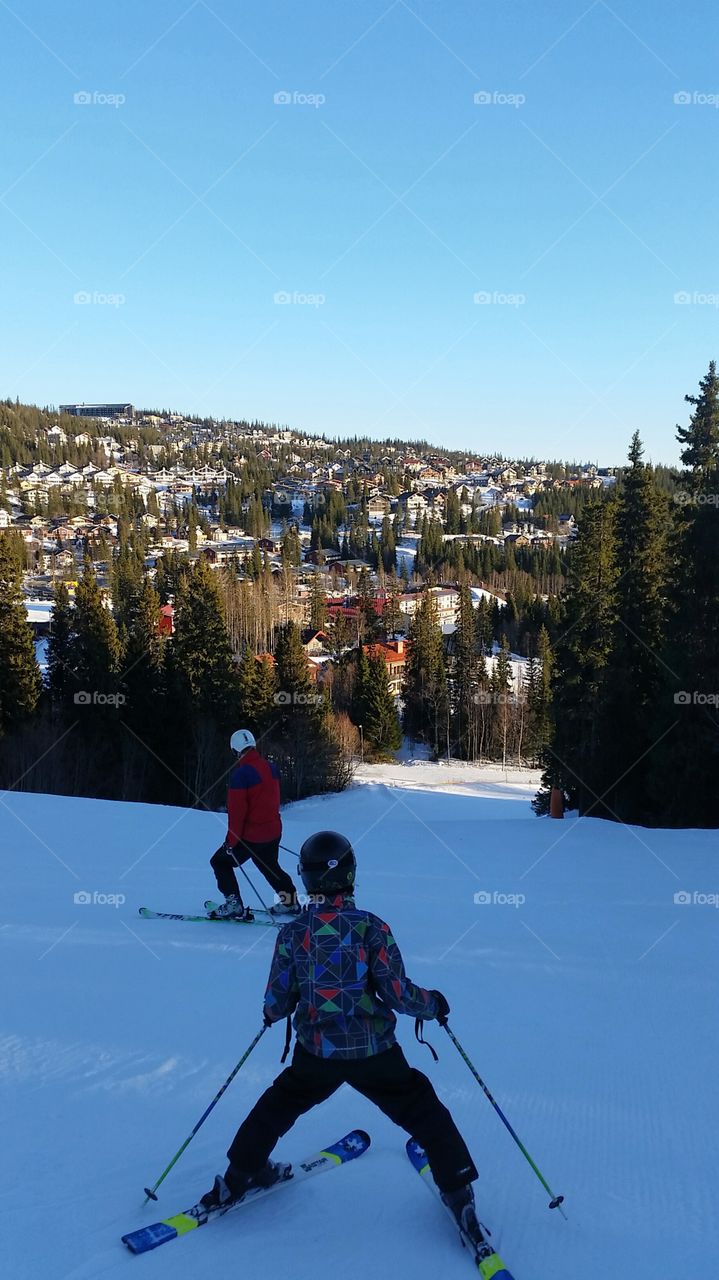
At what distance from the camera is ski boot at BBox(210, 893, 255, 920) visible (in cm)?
817

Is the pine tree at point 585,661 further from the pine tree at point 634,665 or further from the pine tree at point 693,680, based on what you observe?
the pine tree at point 693,680

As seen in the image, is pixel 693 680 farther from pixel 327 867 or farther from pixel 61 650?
pixel 61 650

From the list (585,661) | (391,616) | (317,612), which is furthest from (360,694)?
(391,616)

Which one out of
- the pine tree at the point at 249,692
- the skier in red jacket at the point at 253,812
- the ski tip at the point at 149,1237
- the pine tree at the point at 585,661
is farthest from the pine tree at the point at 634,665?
the ski tip at the point at 149,1237

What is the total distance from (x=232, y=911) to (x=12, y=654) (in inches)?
1031

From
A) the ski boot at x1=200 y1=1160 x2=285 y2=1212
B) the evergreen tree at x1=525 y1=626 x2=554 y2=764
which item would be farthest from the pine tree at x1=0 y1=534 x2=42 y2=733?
the ski boot at x1=200 y1=1160 x2=285 y2=1212

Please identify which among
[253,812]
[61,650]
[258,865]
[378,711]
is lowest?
[378,711]

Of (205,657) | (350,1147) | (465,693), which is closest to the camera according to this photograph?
(350,1147)

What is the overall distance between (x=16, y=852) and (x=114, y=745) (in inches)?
913

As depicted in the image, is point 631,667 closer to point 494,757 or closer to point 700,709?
point 700,709

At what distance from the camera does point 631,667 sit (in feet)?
76.6

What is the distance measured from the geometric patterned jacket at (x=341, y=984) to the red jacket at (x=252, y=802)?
442cm

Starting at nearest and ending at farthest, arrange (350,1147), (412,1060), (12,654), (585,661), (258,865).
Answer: (350,1147), (412,1060), (258,865), (585,661), (12,654)

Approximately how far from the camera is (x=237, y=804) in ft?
25.4
